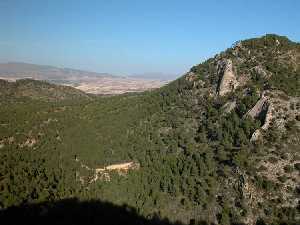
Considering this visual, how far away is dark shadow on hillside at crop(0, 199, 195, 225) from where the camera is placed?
75.1 meters

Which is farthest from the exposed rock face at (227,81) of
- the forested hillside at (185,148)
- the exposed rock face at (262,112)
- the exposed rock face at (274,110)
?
the exposed rock face at (262,112)

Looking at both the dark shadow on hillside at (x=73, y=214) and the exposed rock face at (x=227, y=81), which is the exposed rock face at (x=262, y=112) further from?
the dark shadow on hillside at (x=73, y=214)

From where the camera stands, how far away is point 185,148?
10169 centimetres

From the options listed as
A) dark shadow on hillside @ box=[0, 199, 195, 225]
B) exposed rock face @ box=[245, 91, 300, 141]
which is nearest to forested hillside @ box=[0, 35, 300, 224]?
exposed rock face @ box=[245, 91, 300, 141]

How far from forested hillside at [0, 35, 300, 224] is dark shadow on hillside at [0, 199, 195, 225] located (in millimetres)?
694

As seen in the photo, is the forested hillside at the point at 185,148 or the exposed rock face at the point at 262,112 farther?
the exposed rock face at the point at 262,112

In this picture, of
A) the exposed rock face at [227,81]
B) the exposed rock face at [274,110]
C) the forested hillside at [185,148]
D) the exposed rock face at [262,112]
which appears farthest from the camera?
the exposed rock face at [227,81]

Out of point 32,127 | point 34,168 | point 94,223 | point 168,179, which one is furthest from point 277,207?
point 32,127

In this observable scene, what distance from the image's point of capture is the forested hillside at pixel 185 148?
7969 cm

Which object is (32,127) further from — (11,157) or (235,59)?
(235,59)

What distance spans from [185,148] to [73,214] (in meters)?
36.0

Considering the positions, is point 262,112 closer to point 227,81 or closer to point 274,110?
point 274,110

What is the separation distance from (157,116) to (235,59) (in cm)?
3094

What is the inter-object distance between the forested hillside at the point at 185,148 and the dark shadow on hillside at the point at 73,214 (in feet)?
2.28
